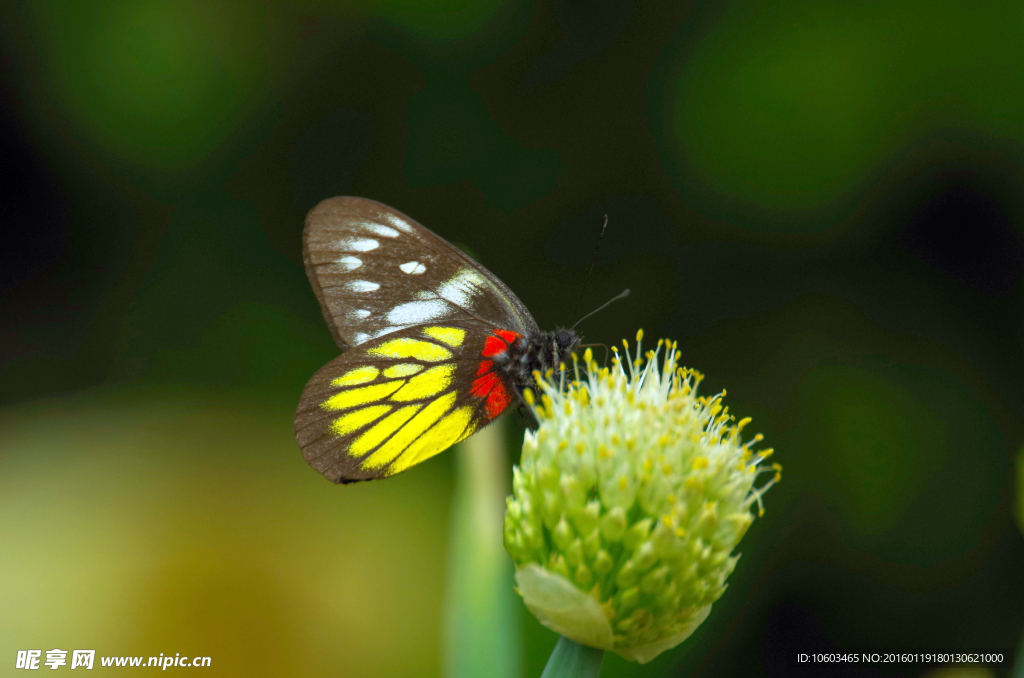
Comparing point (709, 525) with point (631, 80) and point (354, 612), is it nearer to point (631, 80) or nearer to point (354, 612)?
point (354, 612)

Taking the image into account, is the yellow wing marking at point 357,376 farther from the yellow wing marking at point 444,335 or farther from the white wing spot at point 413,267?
the white wing spot at point 413,267

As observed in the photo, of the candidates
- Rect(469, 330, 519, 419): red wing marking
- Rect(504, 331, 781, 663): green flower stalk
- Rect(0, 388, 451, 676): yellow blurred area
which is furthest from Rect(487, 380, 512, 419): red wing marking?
Rect(0, 388, 451, 676): yellow blurred area

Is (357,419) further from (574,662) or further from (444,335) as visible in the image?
(574,662)

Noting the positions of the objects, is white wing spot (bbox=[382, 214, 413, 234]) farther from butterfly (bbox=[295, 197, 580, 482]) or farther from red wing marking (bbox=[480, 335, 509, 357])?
red wing marking (bbox=[480, 335, 509, 357])

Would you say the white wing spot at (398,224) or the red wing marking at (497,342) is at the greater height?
the white wing spot at (398,224)

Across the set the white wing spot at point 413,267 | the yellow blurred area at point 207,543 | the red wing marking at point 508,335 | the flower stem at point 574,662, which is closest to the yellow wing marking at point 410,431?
the red wing marking at point 508,335

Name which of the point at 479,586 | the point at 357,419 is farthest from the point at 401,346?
the point at 479,586
